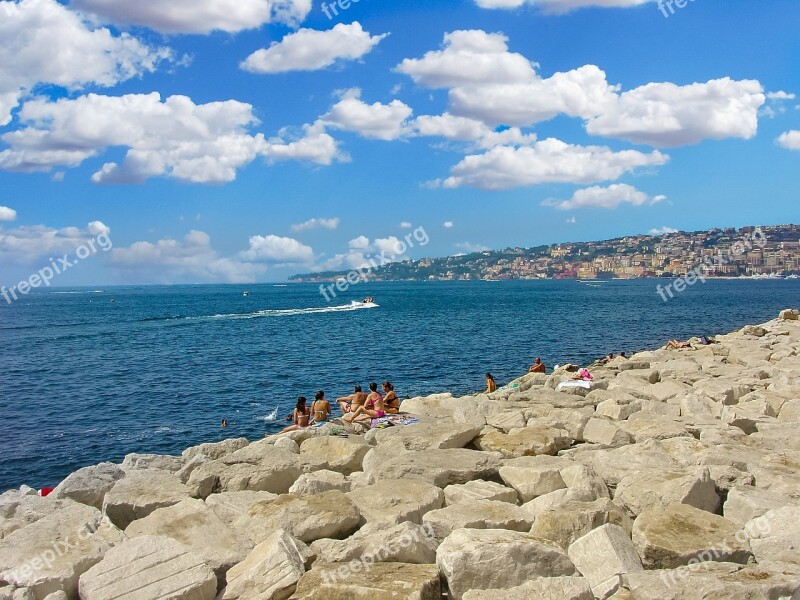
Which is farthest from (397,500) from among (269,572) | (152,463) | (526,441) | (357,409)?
(357,409)

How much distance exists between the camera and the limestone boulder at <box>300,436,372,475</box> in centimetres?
1055

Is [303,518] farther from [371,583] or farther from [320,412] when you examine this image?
[320,412]

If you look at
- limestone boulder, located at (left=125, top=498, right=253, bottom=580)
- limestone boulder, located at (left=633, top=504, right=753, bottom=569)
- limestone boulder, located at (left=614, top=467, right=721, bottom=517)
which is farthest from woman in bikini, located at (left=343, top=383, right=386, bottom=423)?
limestone boulder, located at (left=633, top=504, right=753, bottom=569)

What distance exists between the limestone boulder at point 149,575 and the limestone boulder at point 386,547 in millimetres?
1172

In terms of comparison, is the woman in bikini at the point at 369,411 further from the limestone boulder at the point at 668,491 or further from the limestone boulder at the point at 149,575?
the limestone boulder at the point at 149,575

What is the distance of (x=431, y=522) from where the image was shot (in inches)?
286

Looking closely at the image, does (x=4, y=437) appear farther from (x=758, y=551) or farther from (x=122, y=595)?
(x=758, y=551)

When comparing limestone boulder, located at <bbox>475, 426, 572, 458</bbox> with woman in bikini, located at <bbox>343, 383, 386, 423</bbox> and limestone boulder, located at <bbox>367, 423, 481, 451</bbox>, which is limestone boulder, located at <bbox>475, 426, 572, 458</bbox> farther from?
woman in bikini, located at <bbox>343, 383, 386, 423</bbox>

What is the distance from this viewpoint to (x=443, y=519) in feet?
23.8

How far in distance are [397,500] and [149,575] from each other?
3007mm

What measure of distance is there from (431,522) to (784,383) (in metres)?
12.6

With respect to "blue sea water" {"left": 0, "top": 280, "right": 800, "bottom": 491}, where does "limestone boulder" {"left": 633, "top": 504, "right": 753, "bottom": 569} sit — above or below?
above

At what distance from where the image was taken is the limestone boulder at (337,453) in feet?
34.6

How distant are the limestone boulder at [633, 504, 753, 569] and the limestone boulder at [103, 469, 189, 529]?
5.91 meters
